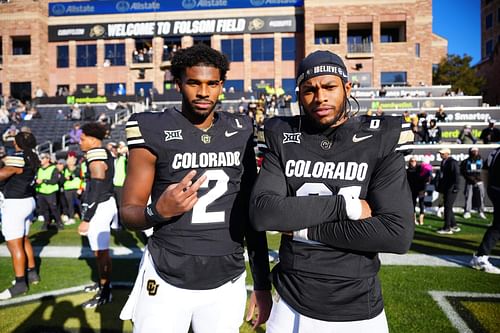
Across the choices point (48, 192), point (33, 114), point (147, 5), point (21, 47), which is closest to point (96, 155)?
point (48, 192)

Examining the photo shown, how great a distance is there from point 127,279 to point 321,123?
4.55 meters

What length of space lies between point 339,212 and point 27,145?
15.5 ft

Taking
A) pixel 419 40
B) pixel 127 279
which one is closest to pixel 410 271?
pixel 127 279

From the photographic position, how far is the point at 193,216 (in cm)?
212

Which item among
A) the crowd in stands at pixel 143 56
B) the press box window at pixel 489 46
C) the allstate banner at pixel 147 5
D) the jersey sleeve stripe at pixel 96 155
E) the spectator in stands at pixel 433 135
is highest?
the allstate banner at pixel 147 5

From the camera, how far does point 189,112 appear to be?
87.0 inches

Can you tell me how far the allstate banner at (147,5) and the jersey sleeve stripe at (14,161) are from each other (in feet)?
106

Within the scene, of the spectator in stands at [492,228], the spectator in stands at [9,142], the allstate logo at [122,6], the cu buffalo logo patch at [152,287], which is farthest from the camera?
the allstate logo at [122,6]

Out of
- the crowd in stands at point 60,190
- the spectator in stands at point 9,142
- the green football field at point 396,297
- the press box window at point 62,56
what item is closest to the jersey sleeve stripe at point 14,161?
the green football field at point 396,297

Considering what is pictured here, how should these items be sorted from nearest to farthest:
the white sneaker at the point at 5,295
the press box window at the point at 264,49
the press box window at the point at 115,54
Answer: the white sneaker at the point at 5,295 < the press box window at the point at 264,49 < the press box window at the point at 115,54

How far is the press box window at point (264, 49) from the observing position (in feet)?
112

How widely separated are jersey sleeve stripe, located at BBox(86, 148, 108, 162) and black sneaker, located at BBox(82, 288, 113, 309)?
1.58 m

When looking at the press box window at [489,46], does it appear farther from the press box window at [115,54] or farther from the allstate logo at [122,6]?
the press box window at [115,54]

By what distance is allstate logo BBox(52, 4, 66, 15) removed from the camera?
35.9 meters
